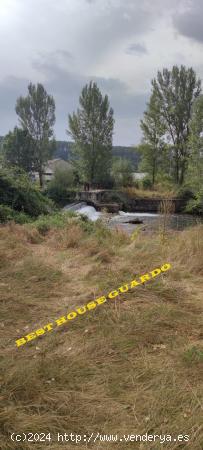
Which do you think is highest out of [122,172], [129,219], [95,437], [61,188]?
[122,172]

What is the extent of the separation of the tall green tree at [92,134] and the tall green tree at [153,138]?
340 cm

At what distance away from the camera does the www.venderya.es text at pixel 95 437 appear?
198 cm

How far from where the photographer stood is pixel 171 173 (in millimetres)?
32625

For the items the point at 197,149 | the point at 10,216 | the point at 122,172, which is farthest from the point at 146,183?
the point at 10,216

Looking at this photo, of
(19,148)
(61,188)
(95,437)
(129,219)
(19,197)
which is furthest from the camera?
(19,148)

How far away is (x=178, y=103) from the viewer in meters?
31.0

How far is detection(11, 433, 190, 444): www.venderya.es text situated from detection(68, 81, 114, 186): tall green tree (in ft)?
101

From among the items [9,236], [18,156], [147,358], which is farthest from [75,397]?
[18,156]

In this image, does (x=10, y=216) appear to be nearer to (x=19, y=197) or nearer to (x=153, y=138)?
(x=19, y=197)

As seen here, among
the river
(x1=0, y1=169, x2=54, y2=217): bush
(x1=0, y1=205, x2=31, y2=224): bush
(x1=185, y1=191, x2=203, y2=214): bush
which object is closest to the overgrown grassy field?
(x1=0, y1=205, x2=31, y2=224): bush

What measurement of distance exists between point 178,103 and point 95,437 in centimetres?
3215

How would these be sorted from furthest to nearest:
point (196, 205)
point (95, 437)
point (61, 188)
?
point (61, 188)
point (196, 205)
point (95, 437)

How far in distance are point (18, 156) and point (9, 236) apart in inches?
→ 1166

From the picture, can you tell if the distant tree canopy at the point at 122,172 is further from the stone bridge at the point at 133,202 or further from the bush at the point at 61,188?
the bush at the point at 61,188
